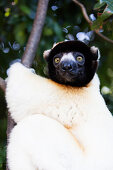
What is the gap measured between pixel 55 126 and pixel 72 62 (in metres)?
0.85

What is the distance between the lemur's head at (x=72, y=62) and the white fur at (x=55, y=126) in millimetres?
125

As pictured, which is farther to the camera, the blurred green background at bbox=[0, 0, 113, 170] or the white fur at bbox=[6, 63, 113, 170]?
the blurred green background at bbox=[0, 0, 113, 170]

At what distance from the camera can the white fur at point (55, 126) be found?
3.46m

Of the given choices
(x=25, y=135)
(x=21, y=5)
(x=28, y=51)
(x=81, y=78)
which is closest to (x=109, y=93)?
(x=81, y=78)

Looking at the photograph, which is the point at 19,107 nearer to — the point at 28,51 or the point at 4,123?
the point at 28,51

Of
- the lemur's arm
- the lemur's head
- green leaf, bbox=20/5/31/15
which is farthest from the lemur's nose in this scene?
green leaf, bbox=20/5/31/15

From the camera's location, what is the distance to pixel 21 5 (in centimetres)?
310

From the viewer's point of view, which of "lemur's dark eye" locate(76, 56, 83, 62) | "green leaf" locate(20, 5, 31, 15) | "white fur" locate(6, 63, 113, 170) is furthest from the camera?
"lemur's dark eye" locate(76, 56, 83, 62)

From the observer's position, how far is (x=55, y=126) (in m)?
3.63

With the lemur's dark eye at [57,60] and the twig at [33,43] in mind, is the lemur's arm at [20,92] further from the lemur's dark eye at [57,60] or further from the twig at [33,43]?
the lemur's dark eye at [57,60]

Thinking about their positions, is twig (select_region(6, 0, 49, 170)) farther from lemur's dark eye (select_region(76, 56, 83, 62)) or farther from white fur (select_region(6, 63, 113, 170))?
lemur's dark eye (select_region(76, 56, 83, 62))

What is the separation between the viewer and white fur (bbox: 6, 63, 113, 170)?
3.46 meters

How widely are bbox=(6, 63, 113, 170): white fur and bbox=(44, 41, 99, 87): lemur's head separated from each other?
125 mm

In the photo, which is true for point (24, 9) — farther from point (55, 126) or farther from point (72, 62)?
point (55, 126)
